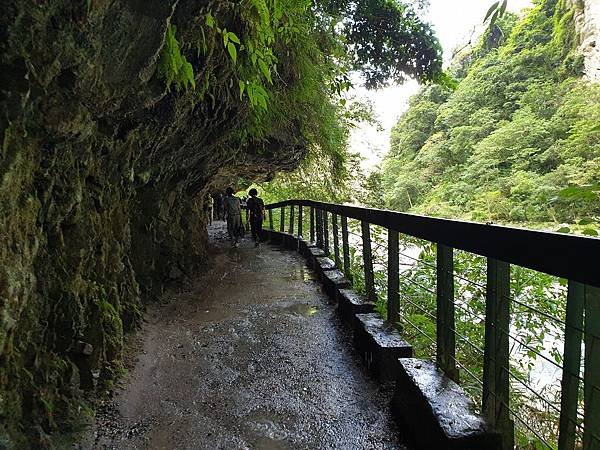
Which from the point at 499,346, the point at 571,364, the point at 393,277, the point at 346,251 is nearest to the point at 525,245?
the point at 571,364

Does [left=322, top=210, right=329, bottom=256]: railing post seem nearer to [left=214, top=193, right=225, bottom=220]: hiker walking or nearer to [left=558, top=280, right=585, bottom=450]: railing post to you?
[left=558, top=280, right=585, bottom=450]: railing post

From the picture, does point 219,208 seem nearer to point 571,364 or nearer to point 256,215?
point 256,215

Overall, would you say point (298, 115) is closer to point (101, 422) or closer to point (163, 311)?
point (163, 311)

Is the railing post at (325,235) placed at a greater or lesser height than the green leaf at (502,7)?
lesser

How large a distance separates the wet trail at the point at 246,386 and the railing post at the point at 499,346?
0.78 meters

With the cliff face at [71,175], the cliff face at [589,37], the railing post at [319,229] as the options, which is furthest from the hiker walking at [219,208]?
the cliff face at [589,37]

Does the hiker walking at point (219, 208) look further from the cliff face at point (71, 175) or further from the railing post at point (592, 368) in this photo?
the railing post at point (592, 368)

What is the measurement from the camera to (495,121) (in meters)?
30.1

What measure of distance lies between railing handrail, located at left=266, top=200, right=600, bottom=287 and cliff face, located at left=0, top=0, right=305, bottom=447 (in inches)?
84.8

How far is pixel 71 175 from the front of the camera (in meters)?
3.05

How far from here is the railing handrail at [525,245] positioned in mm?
1285

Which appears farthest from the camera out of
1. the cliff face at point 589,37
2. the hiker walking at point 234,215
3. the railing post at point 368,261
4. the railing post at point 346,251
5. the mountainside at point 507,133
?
the cliff face at point 589,37

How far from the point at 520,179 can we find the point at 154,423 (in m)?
21.4

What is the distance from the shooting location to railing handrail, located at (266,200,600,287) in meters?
1.29
